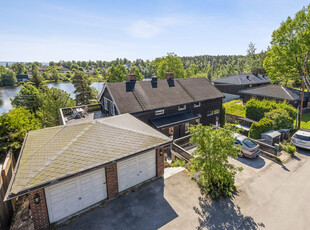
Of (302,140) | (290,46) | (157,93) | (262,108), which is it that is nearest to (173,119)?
(157,93)

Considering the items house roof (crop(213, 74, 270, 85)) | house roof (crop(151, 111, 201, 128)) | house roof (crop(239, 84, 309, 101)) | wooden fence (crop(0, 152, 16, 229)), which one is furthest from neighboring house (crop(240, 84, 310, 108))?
wooden fence (crop(0, 152, 16, 229))

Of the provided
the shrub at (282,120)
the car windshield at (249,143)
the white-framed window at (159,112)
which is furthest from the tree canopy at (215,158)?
the shrub at (282,120)

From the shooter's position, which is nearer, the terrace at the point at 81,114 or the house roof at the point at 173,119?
the house roof at the point at 173,119

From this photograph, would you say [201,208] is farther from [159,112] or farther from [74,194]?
[159,112]

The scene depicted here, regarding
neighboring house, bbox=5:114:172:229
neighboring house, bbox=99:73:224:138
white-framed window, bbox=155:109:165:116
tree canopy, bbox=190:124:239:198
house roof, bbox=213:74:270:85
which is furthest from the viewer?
house roof, bbox=213:74:270:85

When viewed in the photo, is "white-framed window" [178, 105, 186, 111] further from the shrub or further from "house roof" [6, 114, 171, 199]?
the shrub

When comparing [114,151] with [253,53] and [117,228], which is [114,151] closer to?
[117,228]

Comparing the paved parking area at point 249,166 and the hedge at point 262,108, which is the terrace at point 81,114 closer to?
the paved parking area at point 249,166
